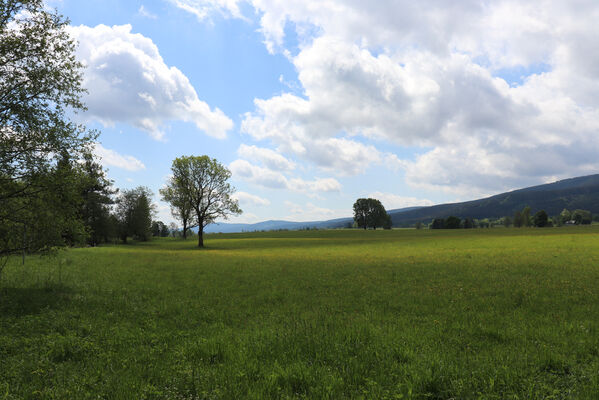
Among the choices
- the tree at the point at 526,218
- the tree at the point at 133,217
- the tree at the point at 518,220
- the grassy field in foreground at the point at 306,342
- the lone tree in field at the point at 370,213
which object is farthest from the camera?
the tree at the point at 518,220

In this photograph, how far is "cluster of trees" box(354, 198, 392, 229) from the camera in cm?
16650

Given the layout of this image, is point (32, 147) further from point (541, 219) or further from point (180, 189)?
point (541, 219)

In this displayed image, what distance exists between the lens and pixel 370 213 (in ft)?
548

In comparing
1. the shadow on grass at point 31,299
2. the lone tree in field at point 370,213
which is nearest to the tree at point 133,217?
the shadow on grass at point 31,299

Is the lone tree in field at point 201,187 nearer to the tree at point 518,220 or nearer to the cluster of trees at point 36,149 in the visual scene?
the cluster of trees at point 36,149

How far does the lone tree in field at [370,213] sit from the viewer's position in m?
166

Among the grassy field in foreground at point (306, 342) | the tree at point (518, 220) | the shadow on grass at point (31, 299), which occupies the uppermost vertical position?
the shadow on grass at point (31, 299)

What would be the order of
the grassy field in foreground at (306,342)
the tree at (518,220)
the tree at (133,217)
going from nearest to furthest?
the grassy field in foreground at (306,342), the tree at (133,217), the tree at (518,220)

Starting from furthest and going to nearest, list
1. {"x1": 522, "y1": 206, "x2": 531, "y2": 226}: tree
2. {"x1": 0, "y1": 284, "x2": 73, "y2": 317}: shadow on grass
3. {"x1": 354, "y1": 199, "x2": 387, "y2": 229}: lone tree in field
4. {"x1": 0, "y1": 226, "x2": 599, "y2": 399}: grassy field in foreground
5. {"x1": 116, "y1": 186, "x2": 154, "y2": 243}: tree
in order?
{"x1": 354, "y1": 199, "x2": 387, "y2": 229}: lone tree in field
{"x1": 522, "y1": 206, "x2": 531, "y2": 226}: tree
{"x1": 116, "y1": 186, "x2": 154, "y2": 243}: tree
{"x1": 0, "y1": 284, "x2": 73, "y2": 317}: shadow on grass
{"x1": 0, "y1": 226, "x2": 599, "y2": 399}: grassy field in foreground

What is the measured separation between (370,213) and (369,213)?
57 centimetres

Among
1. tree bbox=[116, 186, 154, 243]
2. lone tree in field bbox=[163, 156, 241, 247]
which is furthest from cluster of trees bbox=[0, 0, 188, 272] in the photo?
tree bbox=[116, 186, 154, 243]

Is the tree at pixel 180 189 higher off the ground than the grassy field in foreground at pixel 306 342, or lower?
higher

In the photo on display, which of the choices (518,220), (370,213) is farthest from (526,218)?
(370,213)

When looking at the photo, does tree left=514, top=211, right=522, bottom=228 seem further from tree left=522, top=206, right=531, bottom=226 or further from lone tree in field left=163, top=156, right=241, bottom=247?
lone tree in field left=163, top=156, right=241, bottom=247
